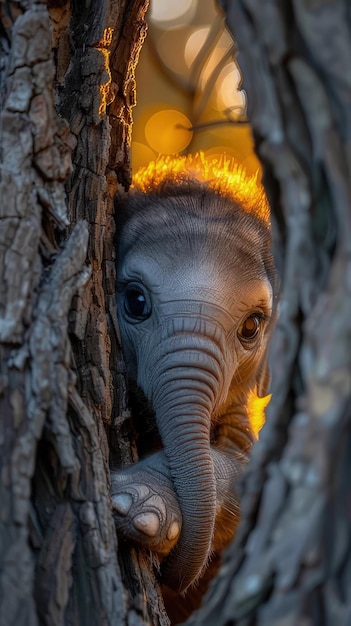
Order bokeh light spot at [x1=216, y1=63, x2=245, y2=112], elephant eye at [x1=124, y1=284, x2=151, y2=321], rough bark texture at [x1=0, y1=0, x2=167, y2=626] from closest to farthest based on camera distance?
rough bark texture at [x1=0, y1=0, x2=167, y2=626], elephant eye at [x1=124, y1=284, x2=151, y2=321], bokeh light spot at [x1=216, y1=63, x2=245, y2=112]

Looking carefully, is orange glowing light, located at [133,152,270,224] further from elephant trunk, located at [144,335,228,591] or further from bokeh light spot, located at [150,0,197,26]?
bokeh light spot, located at [150,0,197,26]

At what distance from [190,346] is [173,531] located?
0.43 metres

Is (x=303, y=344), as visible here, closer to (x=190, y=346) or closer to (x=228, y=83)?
(x=190, y=346)

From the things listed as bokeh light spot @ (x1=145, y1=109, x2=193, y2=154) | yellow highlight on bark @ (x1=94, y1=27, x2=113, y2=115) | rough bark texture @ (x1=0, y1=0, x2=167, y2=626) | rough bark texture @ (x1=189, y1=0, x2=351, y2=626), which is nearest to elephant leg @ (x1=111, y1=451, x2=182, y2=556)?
rough bark texture @ (x1=0, y1=0, x2=167, y2=626)

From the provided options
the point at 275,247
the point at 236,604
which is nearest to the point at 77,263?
the point at 275,247

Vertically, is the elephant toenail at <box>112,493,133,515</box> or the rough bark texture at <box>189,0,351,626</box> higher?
the rough bark texture at <box>189,0,351,626</box>

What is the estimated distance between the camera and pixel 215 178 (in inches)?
95.9

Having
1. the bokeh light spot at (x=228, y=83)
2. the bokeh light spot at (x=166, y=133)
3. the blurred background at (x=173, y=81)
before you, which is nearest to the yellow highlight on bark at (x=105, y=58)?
the bokeh light spot at (x=228, y=83)

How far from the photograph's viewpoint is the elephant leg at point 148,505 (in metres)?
1.65

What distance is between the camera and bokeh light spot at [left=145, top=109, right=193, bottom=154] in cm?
507

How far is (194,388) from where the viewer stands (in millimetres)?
1908

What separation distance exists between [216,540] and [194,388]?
1.77 ft

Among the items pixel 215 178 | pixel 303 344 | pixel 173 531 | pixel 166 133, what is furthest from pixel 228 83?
→ pixel 303 344

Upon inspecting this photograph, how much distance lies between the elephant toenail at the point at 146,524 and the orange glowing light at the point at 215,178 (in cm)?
102
